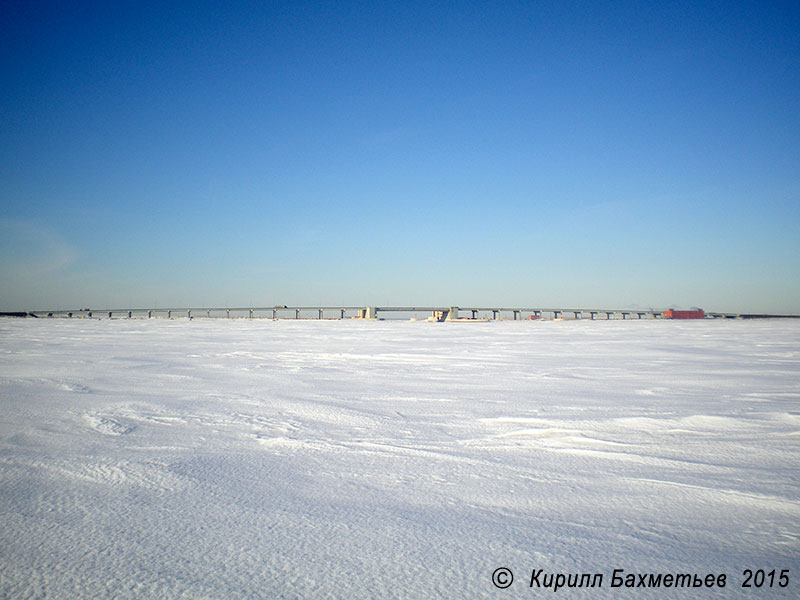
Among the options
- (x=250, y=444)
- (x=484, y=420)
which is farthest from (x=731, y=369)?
(x=250, y=444)

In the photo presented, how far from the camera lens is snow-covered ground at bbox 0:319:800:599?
1.02 meters

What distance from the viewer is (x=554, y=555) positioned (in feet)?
3.60

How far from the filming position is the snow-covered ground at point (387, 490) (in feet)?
3.36

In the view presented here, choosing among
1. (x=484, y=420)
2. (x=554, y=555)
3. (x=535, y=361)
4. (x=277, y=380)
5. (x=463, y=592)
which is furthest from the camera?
(x=535, y=361)

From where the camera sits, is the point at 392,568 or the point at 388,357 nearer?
the point at 392,568

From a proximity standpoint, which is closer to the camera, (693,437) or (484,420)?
(693,437)

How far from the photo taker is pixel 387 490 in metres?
1.47

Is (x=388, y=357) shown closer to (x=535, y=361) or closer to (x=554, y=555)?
(x=535, y=361)

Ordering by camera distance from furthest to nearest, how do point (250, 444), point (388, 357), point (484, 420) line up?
point (388, 357) → point (484, 420) → point (250, 444)

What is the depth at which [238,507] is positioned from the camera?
1.35 metres

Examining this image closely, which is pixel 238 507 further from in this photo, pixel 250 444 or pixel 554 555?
pixel 554 555

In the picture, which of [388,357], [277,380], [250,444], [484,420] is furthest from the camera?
[388,357]

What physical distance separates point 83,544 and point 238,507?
37 cm

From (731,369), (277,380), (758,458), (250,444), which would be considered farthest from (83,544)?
(731,369)
